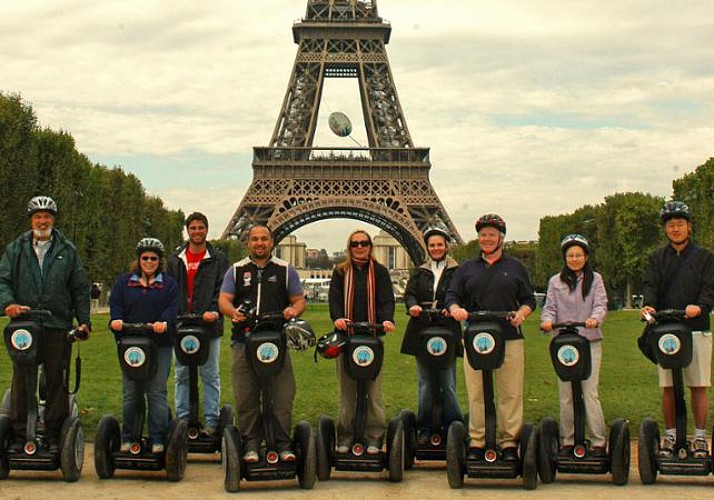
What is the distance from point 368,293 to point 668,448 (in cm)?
261

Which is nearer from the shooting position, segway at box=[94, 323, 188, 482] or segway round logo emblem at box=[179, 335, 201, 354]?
segway at box=[94, 323, 188, 482]

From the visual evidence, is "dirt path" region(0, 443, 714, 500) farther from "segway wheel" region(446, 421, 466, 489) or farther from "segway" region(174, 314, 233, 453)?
"segway" region(174, 314, 233, 453)

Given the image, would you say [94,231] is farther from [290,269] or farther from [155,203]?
[290,269]

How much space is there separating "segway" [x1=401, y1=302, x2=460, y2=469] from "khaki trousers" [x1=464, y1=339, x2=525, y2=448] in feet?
0.94

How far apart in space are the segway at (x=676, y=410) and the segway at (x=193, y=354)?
346 centimetres

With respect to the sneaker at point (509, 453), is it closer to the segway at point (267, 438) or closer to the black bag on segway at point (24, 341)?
the segway at point (267, 438)

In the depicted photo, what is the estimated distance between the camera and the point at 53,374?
862cm

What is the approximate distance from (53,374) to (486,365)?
3.40 meters

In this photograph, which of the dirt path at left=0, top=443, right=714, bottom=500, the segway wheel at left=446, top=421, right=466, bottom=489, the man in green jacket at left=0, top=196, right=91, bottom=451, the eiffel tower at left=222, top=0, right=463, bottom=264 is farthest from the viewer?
the eiffel tower at left=222, top=0, right=463, bottom=264

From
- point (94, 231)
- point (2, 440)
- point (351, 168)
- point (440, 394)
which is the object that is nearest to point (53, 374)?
point (2, 440)

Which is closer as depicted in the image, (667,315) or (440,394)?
(667,315)

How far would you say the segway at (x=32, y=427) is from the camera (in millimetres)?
8250

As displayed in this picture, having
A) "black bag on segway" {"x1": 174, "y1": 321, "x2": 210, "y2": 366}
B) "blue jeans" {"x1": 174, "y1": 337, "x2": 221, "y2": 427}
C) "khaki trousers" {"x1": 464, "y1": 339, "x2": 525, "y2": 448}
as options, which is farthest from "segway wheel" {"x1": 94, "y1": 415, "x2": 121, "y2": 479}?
"khaki trousers" {"x1": 464, "y1": 339, "x2": 525, "y2": 448}

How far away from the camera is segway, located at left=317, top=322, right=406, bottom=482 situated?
8.28 meters
